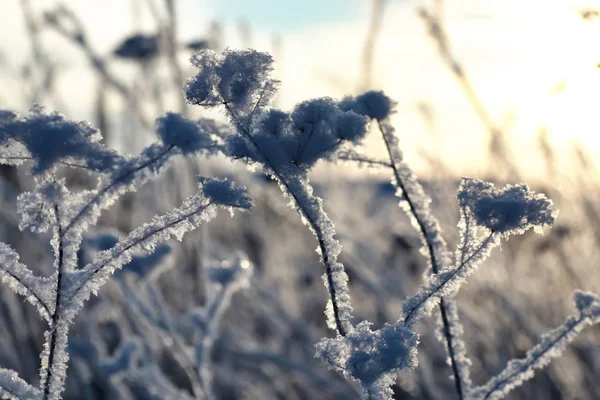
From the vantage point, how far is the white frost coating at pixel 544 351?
72 cm

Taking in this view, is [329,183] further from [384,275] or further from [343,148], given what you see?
[343,148]

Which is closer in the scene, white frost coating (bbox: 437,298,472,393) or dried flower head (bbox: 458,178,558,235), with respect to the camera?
dried flower head (bbox: 458,178,558,235)

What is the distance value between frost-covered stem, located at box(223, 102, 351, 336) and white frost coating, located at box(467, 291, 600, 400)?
0.67ft

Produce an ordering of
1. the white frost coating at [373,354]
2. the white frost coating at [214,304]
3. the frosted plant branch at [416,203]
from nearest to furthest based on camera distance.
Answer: the white frost coating at [373,354] → the frosted plant branch at [416,203] → the white frost coating at [214,304]

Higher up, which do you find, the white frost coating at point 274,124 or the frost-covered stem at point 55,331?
the white frost coating at point 274,124

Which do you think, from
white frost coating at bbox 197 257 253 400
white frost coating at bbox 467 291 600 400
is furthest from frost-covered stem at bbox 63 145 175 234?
white frost coating at bbox 197 257 253 400

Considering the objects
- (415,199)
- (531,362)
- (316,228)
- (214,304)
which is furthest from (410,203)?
(214,304)

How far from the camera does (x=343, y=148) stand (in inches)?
25.5

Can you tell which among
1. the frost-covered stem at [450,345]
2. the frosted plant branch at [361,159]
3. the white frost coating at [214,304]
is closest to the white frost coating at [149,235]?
the frosted plant branch at [361,159]

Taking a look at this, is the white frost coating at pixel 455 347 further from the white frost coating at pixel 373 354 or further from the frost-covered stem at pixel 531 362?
the white frost coating at pixel 373 354

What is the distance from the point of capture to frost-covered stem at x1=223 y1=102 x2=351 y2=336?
59 cm

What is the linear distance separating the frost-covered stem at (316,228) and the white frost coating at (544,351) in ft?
0.67

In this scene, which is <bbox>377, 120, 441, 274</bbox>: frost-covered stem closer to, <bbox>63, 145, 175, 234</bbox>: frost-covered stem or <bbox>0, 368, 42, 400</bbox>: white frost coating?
<bbox>63, 145, 175, 234</bbox>: frost-covered stem

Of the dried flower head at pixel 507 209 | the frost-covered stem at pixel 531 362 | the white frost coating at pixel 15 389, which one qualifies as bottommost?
the white frost coating at pixel 15 389
